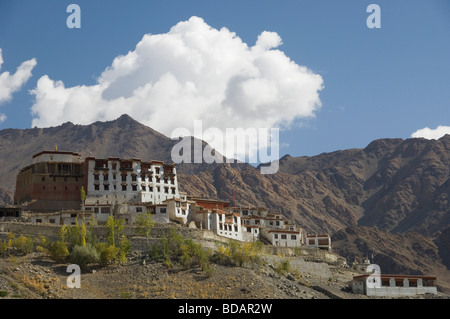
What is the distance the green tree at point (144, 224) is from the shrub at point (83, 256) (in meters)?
8.62

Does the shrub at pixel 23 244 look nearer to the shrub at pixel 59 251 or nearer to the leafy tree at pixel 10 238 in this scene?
the leafy tree at pixel 10 238

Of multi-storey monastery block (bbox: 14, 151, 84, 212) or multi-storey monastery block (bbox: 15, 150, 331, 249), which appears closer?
multi-storey monastery block (bbox: 15, 150, 331, 249)

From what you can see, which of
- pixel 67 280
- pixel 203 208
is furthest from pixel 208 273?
pixel 203 208

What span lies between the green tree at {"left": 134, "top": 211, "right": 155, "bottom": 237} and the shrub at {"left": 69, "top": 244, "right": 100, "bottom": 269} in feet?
28.3

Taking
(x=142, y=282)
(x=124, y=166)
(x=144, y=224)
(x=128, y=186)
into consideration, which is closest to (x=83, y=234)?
(x=144, y=224)

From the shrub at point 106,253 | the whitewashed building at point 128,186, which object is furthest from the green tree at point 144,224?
the shrub at point 106,253

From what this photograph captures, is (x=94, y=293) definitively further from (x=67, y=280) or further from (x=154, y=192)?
(x=154, y=192)

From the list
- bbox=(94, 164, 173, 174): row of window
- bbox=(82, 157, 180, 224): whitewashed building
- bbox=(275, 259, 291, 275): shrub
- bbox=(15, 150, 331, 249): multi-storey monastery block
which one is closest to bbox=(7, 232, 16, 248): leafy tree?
bbox=(15, 150, 331, 249): multi-storey monastery block

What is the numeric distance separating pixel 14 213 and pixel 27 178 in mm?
11612

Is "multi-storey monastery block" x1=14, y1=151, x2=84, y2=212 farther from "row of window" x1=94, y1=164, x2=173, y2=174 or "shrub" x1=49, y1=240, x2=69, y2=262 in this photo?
"shrub" x1=49, y1=240, x2=69, y2=262

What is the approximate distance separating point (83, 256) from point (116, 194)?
2039cm

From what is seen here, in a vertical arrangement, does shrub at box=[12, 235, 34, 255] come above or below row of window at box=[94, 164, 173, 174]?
below

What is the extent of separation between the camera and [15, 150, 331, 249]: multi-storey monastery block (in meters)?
96.9

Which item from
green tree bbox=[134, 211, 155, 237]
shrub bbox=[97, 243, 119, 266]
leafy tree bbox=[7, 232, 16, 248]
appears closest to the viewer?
leafy tree bbox=[7, 232, 16, 248]
